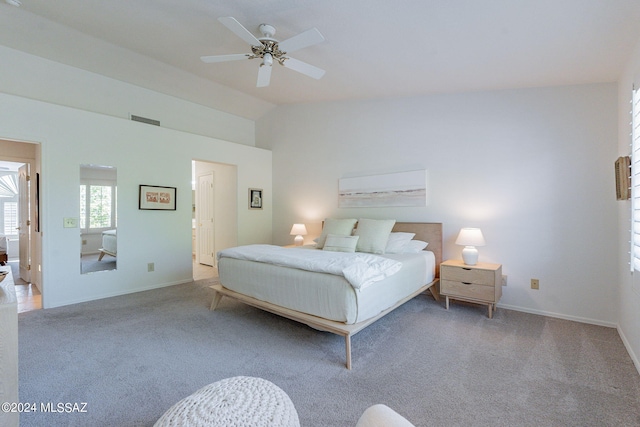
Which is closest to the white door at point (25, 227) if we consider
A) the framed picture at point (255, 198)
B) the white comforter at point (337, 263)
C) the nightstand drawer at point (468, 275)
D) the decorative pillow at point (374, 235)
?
the framed picture at point (255, 198)

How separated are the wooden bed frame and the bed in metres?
1.70

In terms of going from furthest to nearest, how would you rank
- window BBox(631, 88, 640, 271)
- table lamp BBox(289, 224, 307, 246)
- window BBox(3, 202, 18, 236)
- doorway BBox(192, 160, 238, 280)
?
window BBox(3, 202, 18, 236) → doorway BBox(192, 160, 238, 280) → table lamp BBox(289, 224, 307, 246) → window BBox(631, 88, 640, 271)

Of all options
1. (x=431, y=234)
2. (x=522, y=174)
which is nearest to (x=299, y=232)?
(x=431, y=234)

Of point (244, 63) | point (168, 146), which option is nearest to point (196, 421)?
point (244, 63)

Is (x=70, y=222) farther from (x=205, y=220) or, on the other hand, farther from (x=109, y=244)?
(x=205, y=220)

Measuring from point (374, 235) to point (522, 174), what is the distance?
72.8 inches

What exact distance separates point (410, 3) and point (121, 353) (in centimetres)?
357

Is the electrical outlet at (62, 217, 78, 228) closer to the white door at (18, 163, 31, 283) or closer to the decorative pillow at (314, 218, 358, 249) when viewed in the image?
the white door at (18, 163, 31, 283)

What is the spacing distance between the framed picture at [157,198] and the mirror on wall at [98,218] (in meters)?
0.34

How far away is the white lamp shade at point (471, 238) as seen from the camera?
3348 mm

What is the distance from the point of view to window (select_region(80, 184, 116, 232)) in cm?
377

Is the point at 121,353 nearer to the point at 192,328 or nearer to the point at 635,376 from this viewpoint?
the point at 192,328

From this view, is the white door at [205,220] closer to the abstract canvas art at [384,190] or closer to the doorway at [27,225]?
the doorway at [27,225]

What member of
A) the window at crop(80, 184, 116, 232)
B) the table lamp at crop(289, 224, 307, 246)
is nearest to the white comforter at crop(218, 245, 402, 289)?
the table lamp at crop(289, 224, 307, 246)
